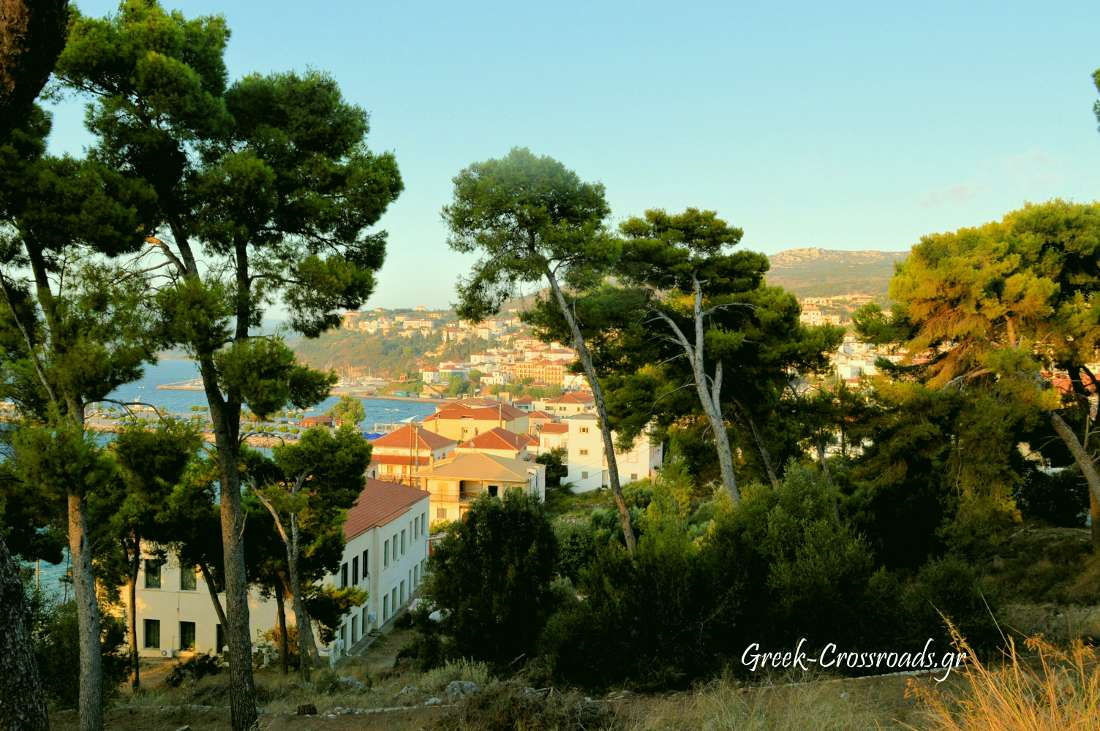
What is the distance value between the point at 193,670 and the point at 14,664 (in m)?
14.6

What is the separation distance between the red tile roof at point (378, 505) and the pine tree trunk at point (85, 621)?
12.6m

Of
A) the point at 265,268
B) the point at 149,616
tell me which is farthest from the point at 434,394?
the point at 265,268

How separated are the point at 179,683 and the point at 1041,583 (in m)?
17.8

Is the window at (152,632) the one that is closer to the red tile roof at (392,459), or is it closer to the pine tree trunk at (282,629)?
the pine tree trunk at (282,629)

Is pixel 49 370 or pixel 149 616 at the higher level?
pixel 49 370

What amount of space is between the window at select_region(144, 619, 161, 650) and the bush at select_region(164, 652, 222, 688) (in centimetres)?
411

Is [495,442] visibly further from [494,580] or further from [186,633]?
[494,580]

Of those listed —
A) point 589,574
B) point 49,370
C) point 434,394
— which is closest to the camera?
point 49,370

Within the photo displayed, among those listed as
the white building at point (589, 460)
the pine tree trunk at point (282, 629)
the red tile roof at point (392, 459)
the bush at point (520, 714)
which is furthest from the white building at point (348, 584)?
the white building at point (589, 460)

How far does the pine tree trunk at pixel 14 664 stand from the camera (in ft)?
10.8

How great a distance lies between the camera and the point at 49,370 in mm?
7215

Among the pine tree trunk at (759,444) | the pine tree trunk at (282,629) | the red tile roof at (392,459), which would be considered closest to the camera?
the pine tree trunk at (282,629)

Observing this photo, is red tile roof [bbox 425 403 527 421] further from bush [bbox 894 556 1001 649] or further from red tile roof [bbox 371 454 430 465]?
bush [bbox 894 556 1001 649]

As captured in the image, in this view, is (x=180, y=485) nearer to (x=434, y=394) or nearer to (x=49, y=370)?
(x=49, y=370)
